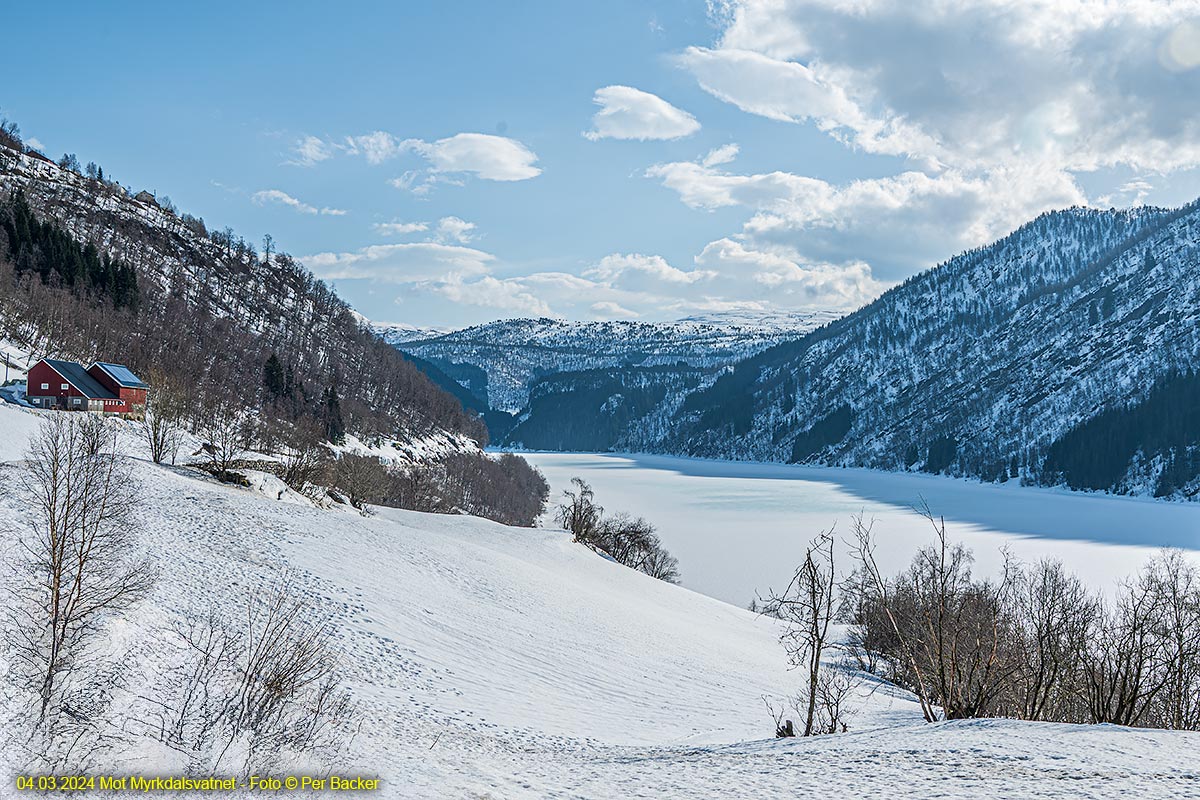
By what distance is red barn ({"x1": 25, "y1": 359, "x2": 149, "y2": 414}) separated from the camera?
192ft

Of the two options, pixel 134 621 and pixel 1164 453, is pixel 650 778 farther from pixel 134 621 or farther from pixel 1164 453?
pixel 1164 453

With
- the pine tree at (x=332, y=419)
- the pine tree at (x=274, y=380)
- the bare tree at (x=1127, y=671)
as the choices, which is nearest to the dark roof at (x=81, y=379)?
the pine tree at (x=332, y=419)

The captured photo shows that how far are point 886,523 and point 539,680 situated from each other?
360 feet

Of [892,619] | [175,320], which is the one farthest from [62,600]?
[175,320]

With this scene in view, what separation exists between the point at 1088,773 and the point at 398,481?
85408 millimetres

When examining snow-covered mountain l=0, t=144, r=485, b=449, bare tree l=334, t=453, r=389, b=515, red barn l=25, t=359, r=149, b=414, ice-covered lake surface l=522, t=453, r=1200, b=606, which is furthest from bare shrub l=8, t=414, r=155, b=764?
snow-covered mountain l=0, t=144, r=485, b=449

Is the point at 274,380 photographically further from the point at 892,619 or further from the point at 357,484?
the point at 892,619

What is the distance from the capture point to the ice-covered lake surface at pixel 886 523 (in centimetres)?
8194

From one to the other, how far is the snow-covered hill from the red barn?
1698 centimetres

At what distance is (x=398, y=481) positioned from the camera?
8925 cm

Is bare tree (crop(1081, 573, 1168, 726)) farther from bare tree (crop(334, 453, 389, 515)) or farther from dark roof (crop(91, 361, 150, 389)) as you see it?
dark roof (crop(91, 361, 150, 389))

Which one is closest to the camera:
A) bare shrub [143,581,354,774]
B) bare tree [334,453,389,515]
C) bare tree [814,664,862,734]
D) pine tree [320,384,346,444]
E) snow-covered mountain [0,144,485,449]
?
bare shrub [143,581,354,774]

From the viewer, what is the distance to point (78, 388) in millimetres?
58812

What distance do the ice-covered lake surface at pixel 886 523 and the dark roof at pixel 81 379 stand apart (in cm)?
5442
